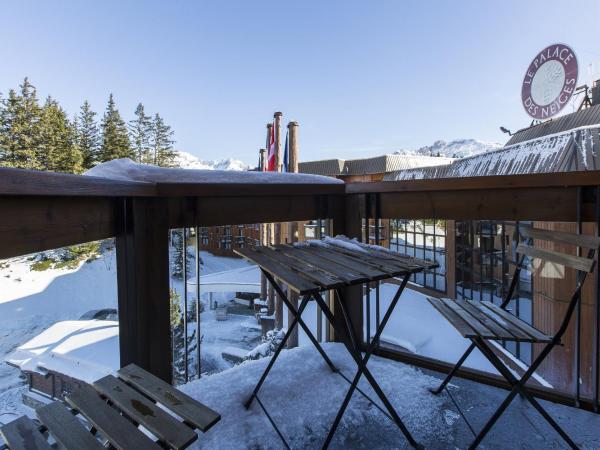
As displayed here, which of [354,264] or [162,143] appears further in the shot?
[162,143]

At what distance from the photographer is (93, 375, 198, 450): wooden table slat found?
0.81 m

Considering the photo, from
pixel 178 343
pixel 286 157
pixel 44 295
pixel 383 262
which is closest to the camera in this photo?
pixel 383 262

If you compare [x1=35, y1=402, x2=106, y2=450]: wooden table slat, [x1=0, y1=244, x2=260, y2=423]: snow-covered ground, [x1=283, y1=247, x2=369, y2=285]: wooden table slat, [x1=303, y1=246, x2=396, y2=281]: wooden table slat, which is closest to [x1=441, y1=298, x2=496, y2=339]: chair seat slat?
[x1=303, y1=246, x2=396, y2=281]: wooden table slat

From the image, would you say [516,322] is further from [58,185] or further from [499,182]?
[58,185]

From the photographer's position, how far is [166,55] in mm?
24141

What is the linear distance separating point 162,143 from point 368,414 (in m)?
33.2

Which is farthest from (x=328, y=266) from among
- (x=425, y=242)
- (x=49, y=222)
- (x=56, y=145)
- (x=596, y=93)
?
(x=56, y=145)

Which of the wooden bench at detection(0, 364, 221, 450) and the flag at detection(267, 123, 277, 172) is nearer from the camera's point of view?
the wooden bench at detection(0, 364, 221, 450)

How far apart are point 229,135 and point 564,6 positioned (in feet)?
94.1

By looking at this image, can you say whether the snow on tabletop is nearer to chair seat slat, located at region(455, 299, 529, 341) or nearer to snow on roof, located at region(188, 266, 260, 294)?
chair seat slat, located at region(455, 299, 529, 341)

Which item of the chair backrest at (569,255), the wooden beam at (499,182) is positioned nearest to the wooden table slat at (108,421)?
the chair backrest at (569,255)

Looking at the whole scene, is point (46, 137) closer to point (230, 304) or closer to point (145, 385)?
point (230, 304)

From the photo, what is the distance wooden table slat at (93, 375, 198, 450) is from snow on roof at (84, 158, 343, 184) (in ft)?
2.60

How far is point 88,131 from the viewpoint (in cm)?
2516
